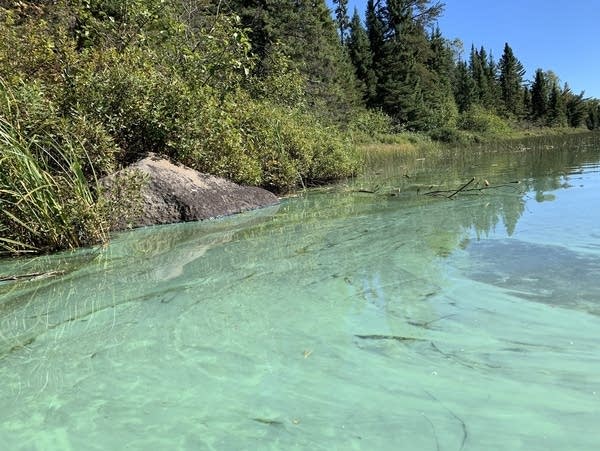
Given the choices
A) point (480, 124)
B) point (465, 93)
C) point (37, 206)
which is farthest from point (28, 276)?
point (465, 93)

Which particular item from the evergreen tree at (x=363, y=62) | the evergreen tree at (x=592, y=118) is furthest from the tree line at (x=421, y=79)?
Answer: the evergreen tree at (x=592, y=118)

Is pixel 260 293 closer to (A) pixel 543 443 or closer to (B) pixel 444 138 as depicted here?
(A) pixel 543 443

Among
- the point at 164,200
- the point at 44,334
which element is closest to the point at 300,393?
the point at 44,334

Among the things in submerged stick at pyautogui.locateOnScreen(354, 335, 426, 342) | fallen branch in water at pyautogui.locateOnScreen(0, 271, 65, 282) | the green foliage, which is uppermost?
the green foliage

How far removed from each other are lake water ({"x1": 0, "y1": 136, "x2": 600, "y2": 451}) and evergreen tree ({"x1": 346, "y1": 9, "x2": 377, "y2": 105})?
39321 mm

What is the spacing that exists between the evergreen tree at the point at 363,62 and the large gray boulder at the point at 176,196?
35810 mm

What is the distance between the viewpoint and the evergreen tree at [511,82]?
204 ft

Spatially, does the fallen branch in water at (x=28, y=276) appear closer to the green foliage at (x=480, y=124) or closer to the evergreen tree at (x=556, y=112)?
the green foliage at (x=480, y=124)

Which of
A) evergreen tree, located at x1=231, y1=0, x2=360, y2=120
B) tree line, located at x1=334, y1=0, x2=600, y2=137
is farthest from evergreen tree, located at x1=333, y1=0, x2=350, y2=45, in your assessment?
evergreen tree, located at x1=231, y1=0, x2=360, y2=120

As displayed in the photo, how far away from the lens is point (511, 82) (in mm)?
62844

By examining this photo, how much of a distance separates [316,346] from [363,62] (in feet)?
144

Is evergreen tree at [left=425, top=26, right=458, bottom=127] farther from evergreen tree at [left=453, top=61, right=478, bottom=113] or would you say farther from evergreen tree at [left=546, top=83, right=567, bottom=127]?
evergreen tree at [left=546, top=83, right=567, bottom=127]

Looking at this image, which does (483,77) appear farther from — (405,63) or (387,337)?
(387,337)

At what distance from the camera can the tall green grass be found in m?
4.95
